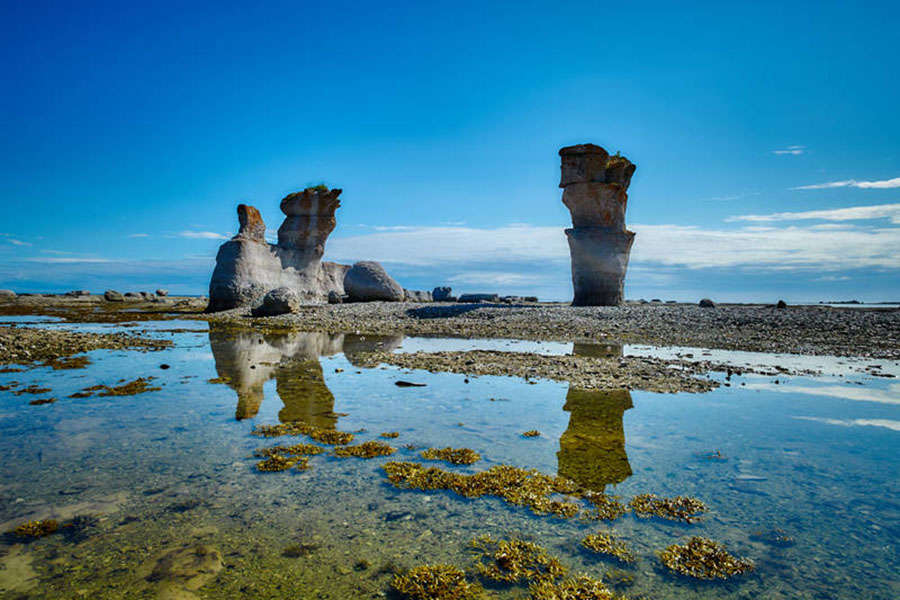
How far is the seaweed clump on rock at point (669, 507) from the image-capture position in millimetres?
4375

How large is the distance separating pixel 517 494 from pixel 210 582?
2.79 metres

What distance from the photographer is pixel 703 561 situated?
12.0ft

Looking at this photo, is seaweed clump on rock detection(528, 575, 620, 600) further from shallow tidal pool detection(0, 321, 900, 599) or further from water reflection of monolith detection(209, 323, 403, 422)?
water reflection of monolith detection(209, 323, 403, 422)

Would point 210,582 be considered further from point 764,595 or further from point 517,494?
point 764,595

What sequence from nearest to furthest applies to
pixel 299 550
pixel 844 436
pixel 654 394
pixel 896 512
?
pixel 299 550
pixel 896 512
pixel 844 436
pixel 654 394

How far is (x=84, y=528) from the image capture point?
4074 mm

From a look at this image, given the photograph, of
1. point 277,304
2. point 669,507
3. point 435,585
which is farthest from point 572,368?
point 277,304

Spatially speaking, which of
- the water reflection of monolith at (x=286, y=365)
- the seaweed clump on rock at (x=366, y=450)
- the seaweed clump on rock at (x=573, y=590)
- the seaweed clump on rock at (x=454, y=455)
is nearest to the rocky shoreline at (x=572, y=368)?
the water reflection of monolith at (x=286, y=365)

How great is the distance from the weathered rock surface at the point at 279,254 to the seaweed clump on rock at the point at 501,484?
31.1 metres

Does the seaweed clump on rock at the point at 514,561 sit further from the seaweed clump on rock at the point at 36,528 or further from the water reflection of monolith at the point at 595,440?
the seaweed clump on rock at the point at 36,528

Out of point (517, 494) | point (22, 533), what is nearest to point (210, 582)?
point (22, 533)

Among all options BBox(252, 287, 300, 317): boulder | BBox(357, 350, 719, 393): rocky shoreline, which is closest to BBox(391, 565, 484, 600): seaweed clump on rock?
BBox(357, 350, 719, 393): rocky shoreline

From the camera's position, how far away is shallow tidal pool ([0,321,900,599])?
11.4 ft

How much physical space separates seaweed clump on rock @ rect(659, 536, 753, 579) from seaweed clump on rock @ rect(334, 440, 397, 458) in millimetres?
3311
